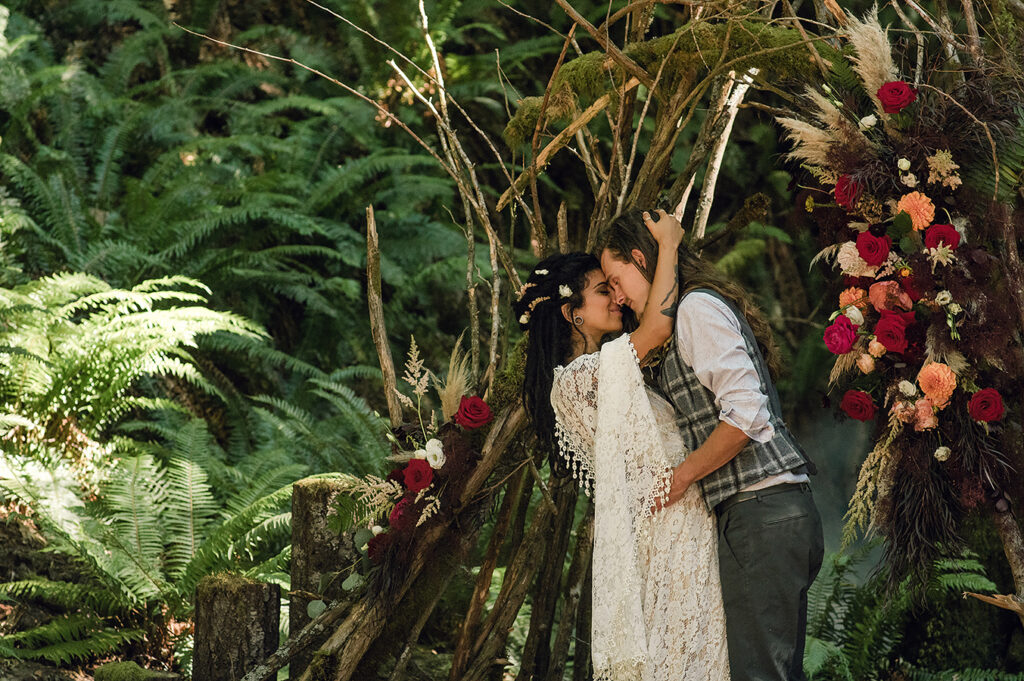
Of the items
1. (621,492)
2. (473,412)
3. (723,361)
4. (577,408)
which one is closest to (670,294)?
(723,361)

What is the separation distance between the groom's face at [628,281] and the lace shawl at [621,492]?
0.13 m

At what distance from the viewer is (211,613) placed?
2611mm

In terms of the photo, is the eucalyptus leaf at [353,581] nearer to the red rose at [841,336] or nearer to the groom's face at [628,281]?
the groom's face at [628,281]

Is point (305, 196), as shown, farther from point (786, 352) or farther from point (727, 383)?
point (727, 383)

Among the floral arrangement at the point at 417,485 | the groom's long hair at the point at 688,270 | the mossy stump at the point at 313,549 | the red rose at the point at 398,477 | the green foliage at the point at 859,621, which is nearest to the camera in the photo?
the groom's long hair at the point at 688,270

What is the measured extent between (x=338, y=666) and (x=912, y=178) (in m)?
1.97

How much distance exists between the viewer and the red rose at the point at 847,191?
2.44 meters

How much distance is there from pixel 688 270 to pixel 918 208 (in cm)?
71

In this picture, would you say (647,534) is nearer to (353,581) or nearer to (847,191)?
(353,581)

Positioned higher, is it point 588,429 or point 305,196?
point 305,196

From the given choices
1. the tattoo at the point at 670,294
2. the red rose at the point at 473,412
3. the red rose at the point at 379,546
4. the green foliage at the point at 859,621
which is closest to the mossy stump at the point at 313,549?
the red rose at the point at 379,546

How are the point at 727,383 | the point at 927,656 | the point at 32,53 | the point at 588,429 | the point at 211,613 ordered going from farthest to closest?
the point at 32,53 → the point at 927,656 → the point at 211,613 → the point at 588,429 → the point at 727,383

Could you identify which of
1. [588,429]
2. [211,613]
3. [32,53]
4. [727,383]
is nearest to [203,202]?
[32,53]

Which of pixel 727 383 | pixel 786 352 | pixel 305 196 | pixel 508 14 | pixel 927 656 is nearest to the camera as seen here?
pixel 727 383
